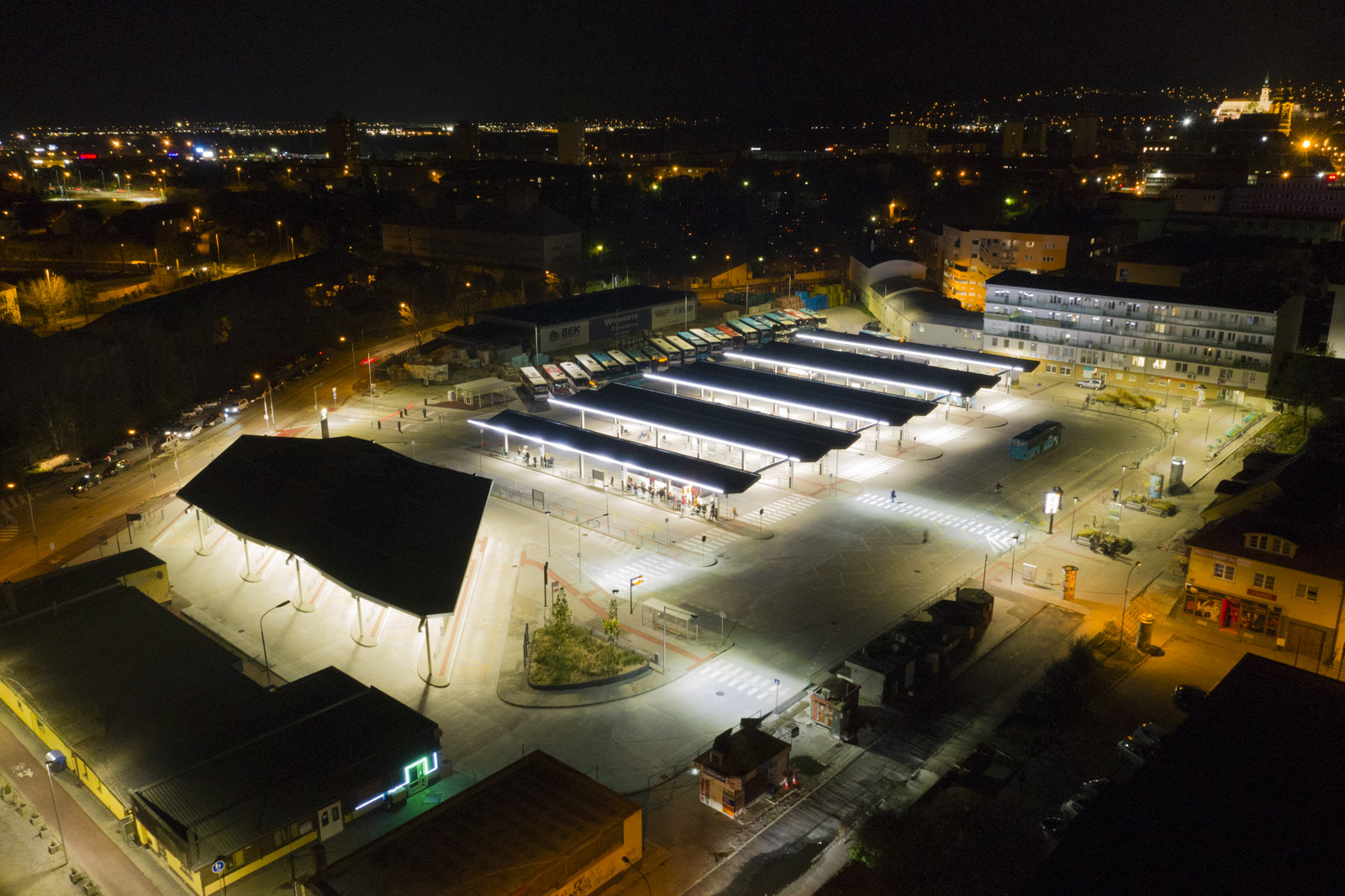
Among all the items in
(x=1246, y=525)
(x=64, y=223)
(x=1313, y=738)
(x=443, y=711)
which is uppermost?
(x=64, y=223)

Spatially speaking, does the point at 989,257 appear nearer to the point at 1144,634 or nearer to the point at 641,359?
the point at 641,359

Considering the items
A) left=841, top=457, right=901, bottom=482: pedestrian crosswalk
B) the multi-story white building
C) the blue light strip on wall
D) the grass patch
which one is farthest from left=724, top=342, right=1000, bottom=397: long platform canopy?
the blue light strip on wall

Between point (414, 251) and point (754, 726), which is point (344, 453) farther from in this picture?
point (414, 251)

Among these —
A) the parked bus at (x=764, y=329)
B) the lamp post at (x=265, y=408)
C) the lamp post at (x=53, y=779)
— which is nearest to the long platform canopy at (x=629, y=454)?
the lamp post at (x=265, y=408)

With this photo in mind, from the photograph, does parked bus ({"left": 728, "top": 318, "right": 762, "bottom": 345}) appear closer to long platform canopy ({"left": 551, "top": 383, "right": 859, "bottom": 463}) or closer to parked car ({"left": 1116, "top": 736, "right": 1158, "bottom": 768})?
long platform canopy ({"left": 551, "top": 383, "right": 859, "bottom": 463})

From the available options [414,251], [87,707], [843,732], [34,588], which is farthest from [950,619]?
[414,251]

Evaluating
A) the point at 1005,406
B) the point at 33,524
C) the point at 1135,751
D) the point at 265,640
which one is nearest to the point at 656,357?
the point at 1005,406

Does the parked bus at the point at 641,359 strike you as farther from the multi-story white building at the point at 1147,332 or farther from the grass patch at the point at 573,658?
the grass patch at the point at 573,658
